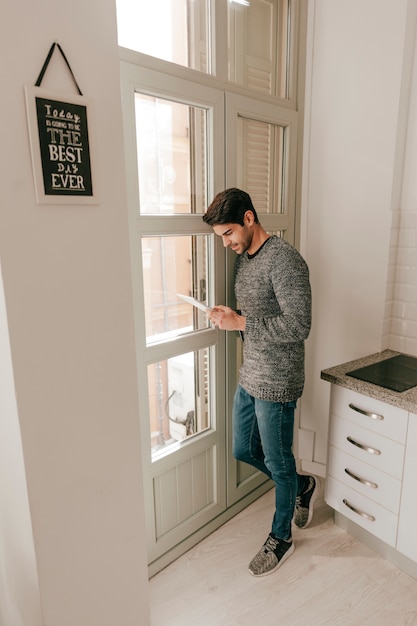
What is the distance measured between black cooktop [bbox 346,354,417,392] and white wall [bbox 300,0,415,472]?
0.49 feet

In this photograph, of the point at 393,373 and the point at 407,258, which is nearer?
the point at 393,373

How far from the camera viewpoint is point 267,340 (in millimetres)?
1667

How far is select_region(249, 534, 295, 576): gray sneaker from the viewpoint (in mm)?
1821

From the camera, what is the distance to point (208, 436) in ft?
6.53

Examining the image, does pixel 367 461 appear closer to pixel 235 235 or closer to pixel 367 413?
pixel 367 413

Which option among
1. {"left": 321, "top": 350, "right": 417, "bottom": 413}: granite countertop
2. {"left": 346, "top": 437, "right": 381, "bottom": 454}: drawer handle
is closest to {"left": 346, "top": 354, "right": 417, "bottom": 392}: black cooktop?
{"left": 321, "top": 350, "right": 417, "bottom": 413}: granite countertop

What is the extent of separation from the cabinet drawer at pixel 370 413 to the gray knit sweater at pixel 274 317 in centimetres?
25

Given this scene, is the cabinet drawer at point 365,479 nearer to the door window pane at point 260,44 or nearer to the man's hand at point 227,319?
the man's hand at point 227,319

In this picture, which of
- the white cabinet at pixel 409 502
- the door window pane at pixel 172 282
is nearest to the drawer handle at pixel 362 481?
the white cabinet at pixel 409 502

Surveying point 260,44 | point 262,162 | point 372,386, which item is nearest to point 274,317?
point 372,386

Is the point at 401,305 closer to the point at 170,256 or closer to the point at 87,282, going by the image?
the point at 170,256

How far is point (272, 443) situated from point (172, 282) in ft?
2.68

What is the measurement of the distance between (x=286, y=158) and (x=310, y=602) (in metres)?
2.05

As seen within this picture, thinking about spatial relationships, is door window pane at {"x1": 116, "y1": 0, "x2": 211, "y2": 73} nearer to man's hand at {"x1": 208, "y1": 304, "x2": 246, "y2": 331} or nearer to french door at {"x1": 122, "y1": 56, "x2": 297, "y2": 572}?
french door at {"x1": 122, "y1": 56, "x2": 297, "y2": 572}
